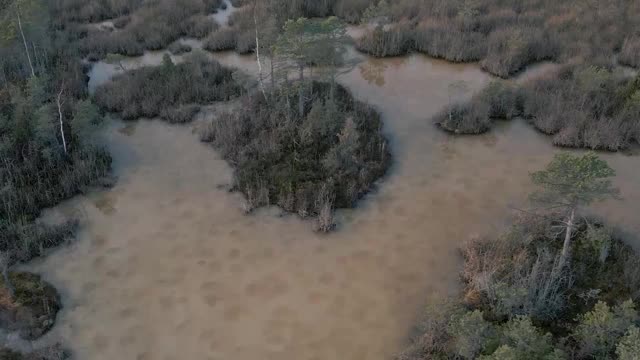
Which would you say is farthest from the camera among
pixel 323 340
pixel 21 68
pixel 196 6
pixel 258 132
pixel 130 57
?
pixel 196 6

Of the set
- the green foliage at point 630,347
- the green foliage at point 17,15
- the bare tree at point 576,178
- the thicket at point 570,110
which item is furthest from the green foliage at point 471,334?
the green foliage at point 17,15

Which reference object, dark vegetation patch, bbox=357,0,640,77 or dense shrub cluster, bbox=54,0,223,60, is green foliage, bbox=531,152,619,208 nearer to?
dark vegetation patch, bbox=357,0,640,77

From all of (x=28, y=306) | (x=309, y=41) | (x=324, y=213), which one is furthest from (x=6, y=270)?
(x=309, y=41)

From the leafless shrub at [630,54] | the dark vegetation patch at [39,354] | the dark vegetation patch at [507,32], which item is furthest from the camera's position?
the dark vegetation patch at [507,32]

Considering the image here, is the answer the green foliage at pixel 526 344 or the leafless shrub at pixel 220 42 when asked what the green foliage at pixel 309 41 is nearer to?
the leafless shrub at pixel 220 42

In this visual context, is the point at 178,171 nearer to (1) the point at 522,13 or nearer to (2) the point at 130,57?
(2) the point at 130,57

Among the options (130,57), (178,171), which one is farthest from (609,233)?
(130,57)
